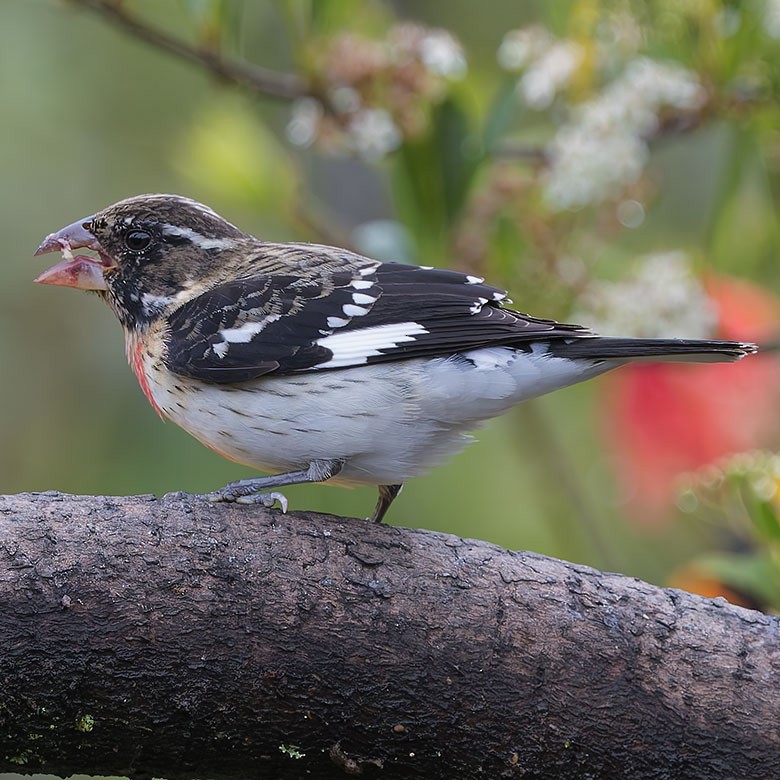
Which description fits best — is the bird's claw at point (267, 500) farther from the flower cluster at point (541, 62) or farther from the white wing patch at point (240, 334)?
the flower cluster at point (541, 62)

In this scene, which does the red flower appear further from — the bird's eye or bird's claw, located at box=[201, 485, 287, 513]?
bird's claw, located at box=[201, 485, 287, 513]

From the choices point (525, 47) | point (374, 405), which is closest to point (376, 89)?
point (525, 47)

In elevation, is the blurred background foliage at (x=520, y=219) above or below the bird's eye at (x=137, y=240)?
above

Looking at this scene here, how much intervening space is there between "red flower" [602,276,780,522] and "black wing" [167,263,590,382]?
189cm

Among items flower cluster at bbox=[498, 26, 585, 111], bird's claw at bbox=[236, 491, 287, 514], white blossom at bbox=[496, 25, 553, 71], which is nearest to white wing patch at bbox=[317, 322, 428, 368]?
bird's claw at bbox=[236, 491, 287, 514]

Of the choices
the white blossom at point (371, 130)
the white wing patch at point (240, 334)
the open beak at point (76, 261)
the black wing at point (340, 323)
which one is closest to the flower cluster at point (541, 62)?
the white blossom at point (371, 130)

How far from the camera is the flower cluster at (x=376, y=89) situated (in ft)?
13.6

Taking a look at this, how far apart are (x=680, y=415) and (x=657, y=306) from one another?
124 cm

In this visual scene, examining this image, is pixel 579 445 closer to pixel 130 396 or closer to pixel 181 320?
pixel 130 396

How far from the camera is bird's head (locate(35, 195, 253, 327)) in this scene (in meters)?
3.63

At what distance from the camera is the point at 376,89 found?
13.8 ft

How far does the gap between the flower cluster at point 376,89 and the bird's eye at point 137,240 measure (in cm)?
88

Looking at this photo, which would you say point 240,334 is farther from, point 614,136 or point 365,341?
point 614,136

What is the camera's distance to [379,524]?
125 inches
